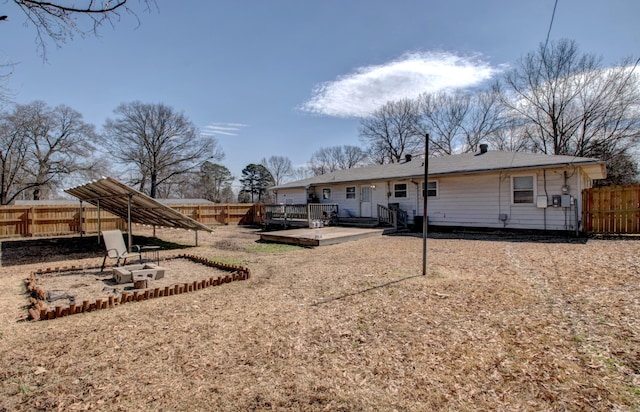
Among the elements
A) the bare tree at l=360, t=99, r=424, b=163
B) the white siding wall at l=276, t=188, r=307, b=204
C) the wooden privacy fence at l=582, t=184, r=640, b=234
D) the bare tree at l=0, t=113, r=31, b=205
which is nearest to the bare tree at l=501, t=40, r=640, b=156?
the bare tree at l=360, t=99, r=424, b=163

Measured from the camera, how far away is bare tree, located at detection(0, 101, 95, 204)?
31031 mm

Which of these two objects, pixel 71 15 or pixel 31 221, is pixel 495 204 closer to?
pixel 71 15

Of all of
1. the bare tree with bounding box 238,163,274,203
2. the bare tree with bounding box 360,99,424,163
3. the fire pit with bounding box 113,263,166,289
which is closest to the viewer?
the fire pit with bounding box 113,263,166,289

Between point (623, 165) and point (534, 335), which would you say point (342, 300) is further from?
point (623, 165)

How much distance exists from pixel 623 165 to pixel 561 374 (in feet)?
97.5

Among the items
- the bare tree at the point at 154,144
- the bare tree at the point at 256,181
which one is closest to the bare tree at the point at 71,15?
the bare tree at the point at 154,144

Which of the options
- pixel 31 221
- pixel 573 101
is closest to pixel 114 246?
pixel 31 221

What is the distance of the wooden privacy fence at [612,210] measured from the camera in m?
11.4

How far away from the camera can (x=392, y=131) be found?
3853 centimetres

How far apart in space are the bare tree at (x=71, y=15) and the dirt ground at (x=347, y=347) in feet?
11.1

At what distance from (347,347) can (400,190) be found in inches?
568

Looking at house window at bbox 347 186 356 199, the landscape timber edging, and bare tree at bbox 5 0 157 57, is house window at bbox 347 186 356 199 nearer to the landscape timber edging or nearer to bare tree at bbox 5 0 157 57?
the landscape timber edging

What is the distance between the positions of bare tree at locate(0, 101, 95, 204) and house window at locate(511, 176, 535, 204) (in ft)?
129

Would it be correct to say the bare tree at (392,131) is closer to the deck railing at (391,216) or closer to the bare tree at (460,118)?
the bare tree at (460,118)
